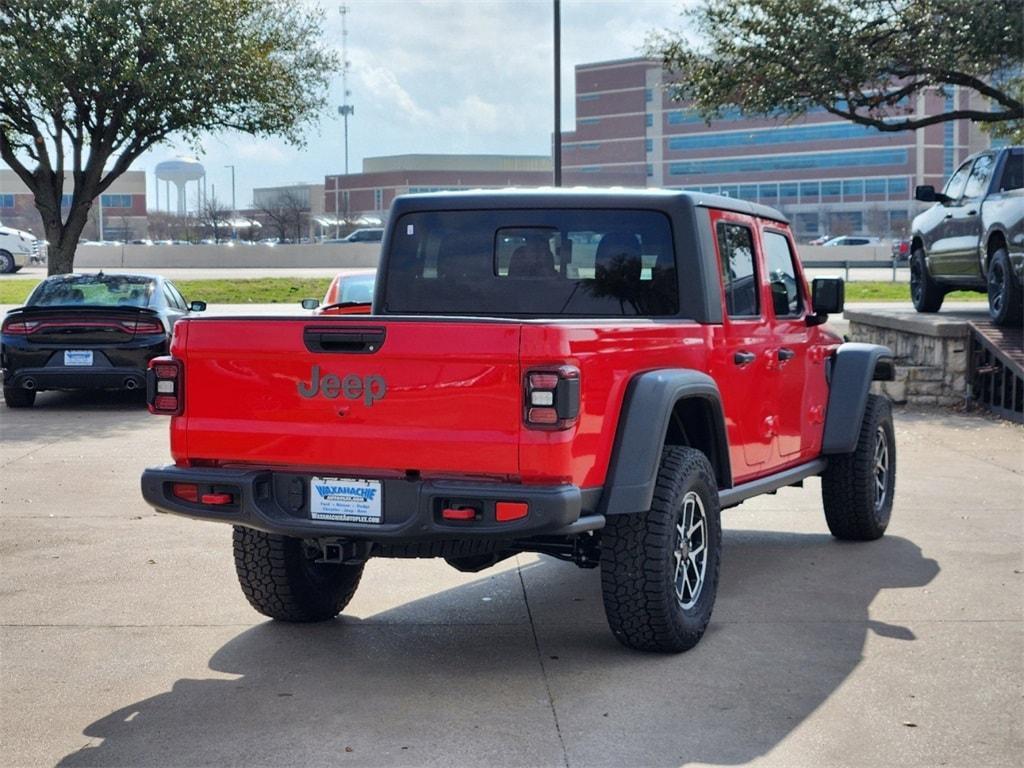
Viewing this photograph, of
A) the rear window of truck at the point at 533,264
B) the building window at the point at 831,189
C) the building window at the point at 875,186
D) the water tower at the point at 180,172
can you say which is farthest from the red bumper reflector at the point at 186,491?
the water tower at the point at 180,172

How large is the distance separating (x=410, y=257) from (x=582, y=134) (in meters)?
154

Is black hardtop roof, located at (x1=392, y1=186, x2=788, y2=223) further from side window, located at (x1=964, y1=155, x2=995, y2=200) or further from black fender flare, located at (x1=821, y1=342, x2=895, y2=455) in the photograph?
side window, located at (x1=964, y1=155, x2=995, y2=200)

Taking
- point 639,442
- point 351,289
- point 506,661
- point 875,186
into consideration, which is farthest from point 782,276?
point 875,186

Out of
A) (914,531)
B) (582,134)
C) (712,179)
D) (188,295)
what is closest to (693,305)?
(914,531)

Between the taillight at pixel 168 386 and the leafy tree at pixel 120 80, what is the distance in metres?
15.9

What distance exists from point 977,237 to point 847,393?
8605mm

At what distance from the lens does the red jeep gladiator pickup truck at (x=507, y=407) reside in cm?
534

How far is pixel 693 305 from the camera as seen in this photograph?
6602 millimetres

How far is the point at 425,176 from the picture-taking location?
161 m

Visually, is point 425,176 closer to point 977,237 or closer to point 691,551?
point 977,237

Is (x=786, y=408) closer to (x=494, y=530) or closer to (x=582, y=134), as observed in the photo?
(x=494, y=530)

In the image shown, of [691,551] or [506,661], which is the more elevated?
[691,551]

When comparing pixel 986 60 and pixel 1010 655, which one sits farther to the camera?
pixel 986 60

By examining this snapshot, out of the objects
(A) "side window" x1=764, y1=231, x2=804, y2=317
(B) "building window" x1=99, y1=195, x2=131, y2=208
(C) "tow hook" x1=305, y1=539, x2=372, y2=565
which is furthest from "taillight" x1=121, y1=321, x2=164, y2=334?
(B) "building window" x1=99, y1=195, x2=131, y2=208
